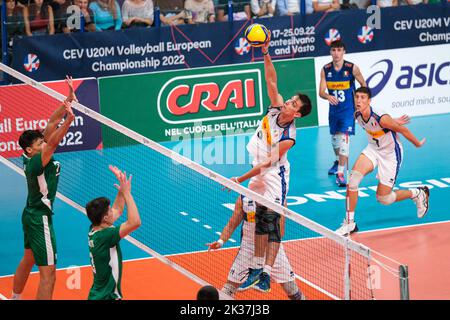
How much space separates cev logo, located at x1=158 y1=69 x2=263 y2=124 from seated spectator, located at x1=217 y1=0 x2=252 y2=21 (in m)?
1.38

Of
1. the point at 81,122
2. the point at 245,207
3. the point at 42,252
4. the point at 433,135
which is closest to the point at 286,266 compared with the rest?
the point at 245,207

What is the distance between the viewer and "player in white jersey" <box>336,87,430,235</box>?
544 inches

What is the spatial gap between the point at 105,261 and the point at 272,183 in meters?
2.95

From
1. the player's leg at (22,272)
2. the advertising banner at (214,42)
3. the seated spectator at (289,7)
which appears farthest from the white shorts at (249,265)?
the seated spectator at (289,7)

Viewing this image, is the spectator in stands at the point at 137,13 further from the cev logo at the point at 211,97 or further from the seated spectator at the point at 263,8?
the seated spectator at the point at 263,8

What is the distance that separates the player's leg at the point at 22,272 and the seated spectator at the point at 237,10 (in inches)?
434

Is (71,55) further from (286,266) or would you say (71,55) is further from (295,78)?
(286,266)

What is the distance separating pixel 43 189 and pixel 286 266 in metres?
3.04

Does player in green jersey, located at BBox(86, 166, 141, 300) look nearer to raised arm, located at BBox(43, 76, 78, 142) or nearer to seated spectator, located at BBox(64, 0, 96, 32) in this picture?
raised arm, located at BBox(43, 76, 78, 142)

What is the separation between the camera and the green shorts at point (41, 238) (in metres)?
10.7

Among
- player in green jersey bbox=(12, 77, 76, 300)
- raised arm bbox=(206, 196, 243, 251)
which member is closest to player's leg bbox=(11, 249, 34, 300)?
player in green jersey bbox=(12, 77, 76, 300)

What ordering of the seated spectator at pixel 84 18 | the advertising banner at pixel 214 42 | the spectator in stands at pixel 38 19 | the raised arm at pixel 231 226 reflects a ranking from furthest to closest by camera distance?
1. the seated spectator at pixel 84 18
2. the advertising banner at pixel 214 42
3. the spectator in stands at pixel 38 19
4. the raised arm at pixel 231 226

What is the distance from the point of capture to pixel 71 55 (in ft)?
63.7

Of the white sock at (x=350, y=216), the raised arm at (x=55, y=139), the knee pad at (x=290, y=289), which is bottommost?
the white sock at (x=350, y=216)
